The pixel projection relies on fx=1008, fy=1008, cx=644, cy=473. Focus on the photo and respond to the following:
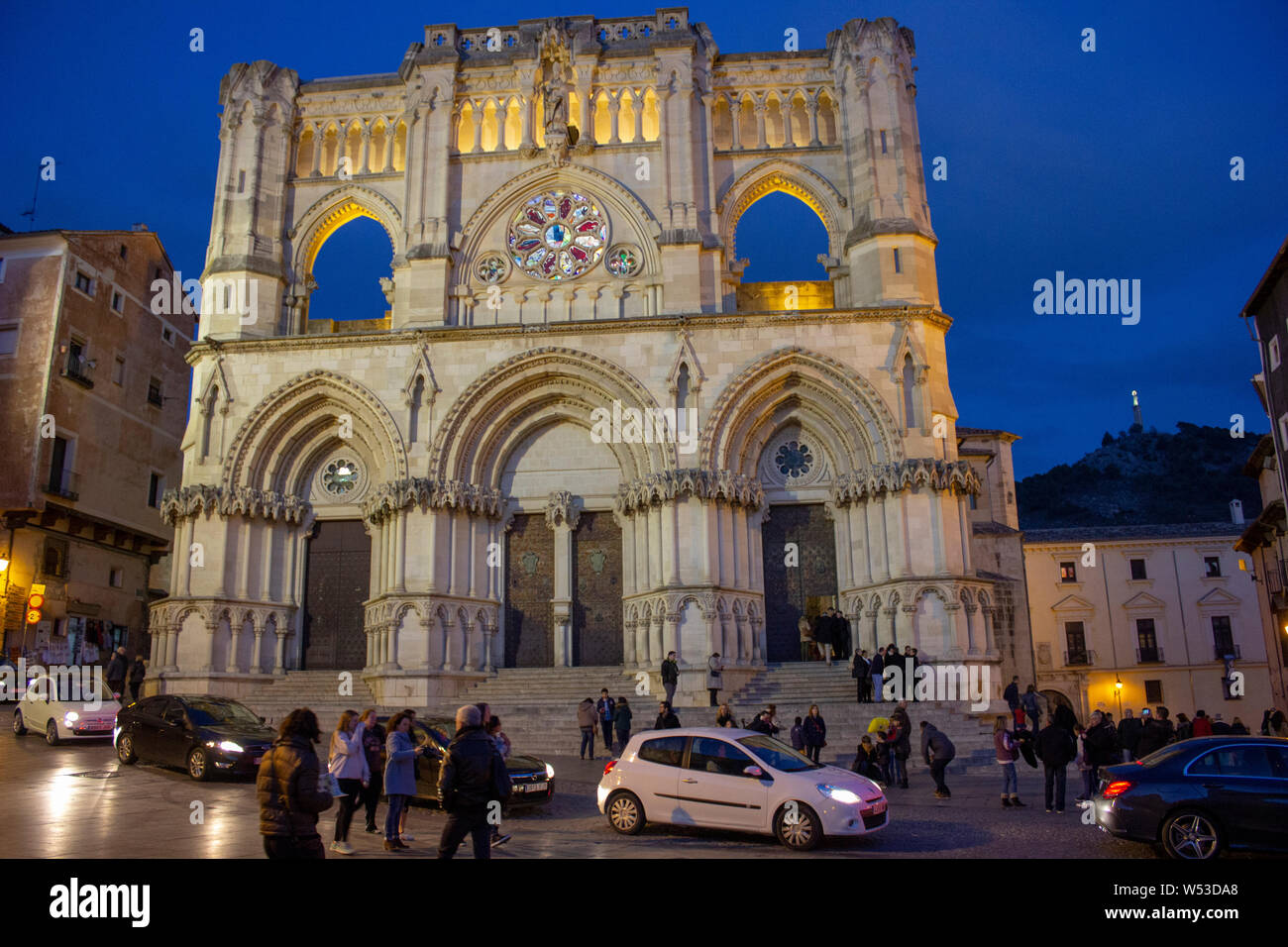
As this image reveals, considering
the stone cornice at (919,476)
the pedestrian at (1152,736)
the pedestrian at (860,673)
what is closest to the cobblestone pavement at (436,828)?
the pedestrian at (1152,736)

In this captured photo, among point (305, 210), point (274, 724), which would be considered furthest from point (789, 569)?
point (305, 210)

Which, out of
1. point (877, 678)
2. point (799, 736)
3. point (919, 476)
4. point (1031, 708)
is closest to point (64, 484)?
point (799, 736)

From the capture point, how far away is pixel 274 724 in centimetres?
2345

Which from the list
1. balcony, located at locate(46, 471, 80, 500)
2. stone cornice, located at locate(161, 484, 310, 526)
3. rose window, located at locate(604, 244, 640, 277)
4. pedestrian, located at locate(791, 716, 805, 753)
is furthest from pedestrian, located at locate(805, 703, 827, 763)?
balcony, located at locate(46, 471, 80, 500)

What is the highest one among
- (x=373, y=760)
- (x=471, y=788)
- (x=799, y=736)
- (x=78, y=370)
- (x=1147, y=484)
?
(x=1147, y=484)

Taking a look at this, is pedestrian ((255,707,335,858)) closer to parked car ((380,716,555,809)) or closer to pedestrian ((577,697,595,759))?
parked car ((380,716,555,809))

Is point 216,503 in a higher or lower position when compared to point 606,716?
higher

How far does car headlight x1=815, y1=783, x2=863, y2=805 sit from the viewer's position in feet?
37.0

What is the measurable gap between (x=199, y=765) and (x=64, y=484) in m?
20.2

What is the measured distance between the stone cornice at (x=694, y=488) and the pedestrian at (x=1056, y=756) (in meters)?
12.0

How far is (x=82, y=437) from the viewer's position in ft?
109

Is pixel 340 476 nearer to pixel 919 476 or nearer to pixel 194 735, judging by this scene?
pixel 194 735

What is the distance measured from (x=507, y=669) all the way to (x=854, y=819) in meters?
15.9
